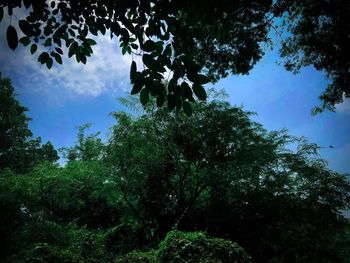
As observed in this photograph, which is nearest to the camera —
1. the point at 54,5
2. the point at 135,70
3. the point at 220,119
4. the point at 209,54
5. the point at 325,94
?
the point at 135,70

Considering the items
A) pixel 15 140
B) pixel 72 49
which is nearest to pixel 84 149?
pixel 15 140

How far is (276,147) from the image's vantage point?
57.9ft

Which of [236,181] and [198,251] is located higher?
[236,181]

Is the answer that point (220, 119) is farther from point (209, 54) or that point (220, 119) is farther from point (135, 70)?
point (135, 70)

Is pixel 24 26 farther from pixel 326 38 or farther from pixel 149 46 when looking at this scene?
pixel 326 38

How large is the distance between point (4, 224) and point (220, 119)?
→ 11.9m

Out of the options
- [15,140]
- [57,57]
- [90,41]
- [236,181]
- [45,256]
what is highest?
[15,140]

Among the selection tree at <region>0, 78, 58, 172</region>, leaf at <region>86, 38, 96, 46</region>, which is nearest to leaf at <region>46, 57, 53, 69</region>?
leaf at <region>86, 38, 96, 46</region>

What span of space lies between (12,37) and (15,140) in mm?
34685

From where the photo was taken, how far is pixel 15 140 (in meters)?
33.0

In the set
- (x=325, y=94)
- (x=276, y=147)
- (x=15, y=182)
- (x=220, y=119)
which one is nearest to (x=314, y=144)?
(x=276, y=147)

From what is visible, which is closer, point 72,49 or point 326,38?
point 72,49

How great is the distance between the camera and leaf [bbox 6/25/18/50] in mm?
2355

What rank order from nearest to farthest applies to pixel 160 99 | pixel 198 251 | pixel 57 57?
1. pixel 160 99
2. pixel 57 57
3. pixel 198 251
